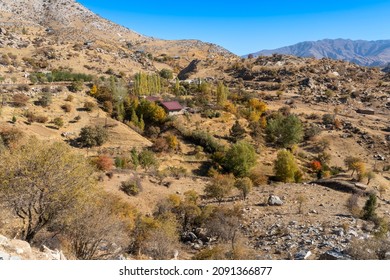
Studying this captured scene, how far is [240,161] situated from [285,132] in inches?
473

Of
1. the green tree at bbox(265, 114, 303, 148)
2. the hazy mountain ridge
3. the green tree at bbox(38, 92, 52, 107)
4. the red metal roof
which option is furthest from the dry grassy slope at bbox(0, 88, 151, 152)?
the hazy mountain ridge

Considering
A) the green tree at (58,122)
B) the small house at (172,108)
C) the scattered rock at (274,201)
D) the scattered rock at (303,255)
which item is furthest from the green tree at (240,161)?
the green tree at (58,122)

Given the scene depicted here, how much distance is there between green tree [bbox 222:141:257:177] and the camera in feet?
109

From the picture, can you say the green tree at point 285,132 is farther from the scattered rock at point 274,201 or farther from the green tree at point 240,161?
the scattered rock at point 274,201

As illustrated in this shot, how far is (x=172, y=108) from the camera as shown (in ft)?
150

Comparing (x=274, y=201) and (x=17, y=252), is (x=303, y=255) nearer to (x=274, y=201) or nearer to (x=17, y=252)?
(x=274, y=201)

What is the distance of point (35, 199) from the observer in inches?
458

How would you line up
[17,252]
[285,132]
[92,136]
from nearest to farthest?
[17,252] < [92,136] < [285,132]

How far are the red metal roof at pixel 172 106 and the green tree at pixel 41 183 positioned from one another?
1333 inches

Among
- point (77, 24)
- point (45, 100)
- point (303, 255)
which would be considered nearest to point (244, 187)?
point (303, 255)

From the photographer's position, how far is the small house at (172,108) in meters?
45.7

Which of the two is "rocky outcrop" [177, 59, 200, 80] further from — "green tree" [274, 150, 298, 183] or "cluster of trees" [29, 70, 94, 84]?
"green tree" [274, 150, 298, 183]
